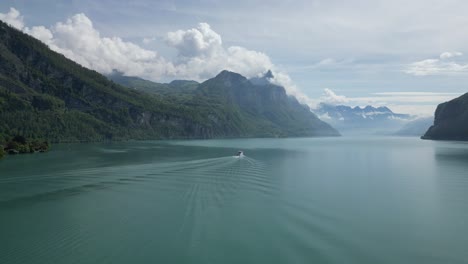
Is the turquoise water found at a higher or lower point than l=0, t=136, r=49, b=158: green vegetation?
lower

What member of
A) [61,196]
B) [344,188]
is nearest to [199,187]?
[61,196]

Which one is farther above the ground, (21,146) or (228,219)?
(21,146)

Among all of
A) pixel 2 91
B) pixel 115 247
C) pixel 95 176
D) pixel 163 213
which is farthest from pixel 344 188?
pixel 2 91

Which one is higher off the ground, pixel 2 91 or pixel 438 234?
pixel 2 91

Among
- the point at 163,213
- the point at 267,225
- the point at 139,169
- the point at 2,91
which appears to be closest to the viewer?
the point at 267,225

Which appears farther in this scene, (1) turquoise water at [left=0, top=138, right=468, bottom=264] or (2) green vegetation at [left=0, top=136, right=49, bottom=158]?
(2) green vegetation at [left=0, top=136, right=49, bottom=158]

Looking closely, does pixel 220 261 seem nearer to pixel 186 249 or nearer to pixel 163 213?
pixel 186 249

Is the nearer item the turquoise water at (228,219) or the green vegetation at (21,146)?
the turquoise water at (228,219)

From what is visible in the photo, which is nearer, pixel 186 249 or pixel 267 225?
pixel 186 249

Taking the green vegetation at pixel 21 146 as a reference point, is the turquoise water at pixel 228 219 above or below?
below

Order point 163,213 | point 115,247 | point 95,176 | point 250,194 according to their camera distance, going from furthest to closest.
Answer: point 95,176 → point 250,194 → point 163,213 → point 115,247

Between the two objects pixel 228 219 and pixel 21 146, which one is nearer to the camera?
pixel 228 219
